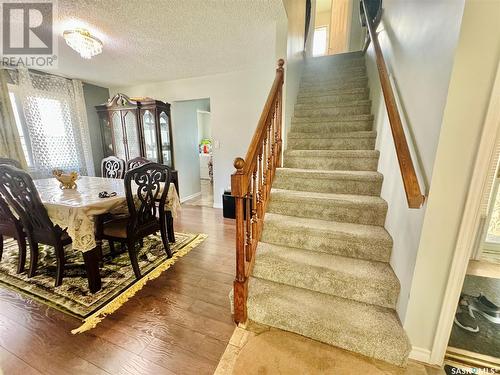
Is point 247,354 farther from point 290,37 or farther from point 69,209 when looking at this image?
point 290,37

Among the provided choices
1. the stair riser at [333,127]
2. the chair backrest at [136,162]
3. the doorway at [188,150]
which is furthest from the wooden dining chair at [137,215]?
the doorway at [188,150]

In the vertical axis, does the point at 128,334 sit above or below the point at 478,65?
below

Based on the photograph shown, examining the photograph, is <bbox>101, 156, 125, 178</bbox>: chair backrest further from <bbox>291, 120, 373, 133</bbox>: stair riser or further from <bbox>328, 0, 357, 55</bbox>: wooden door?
<bbox>328, 0, 357, 55</bbox>: wooden door

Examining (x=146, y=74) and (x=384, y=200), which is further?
(x=146, y=74)

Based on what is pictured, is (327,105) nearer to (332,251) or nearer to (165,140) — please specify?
(332,251)

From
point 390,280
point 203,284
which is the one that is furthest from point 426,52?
point 203,284

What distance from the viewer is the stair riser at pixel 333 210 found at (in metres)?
1.68

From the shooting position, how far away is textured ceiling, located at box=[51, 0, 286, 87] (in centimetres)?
185

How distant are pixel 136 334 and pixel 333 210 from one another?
1685mm

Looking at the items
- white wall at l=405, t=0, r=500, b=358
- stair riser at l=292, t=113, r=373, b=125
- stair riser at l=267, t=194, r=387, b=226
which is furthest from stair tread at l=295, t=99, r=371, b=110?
white wall at l=405, t=0, r=500, b=358

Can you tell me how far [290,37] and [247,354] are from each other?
2.90 m

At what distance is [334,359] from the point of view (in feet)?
3.86

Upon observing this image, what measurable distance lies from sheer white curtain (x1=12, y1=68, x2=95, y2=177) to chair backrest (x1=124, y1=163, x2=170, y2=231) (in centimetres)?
268

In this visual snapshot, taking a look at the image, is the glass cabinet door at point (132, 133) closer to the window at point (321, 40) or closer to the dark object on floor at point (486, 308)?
the dark object on floor at point (486, 308)
